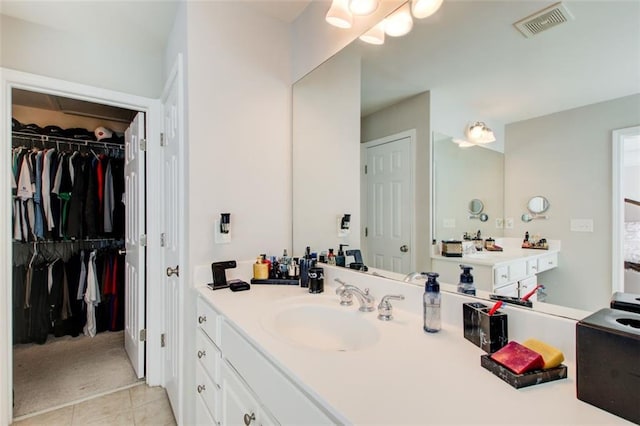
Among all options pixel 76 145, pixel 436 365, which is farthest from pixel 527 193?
pixel 76 145

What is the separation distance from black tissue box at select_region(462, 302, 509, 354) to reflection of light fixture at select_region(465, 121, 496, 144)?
550 mm

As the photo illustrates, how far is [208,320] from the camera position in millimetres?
1308

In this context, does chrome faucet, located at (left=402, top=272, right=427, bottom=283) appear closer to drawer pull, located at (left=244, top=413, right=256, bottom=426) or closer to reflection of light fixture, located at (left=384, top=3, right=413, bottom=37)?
drawer pull, located at (left=244, top=413, right=256, bottom=426)

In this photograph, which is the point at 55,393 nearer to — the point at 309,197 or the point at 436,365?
the point at 309,197

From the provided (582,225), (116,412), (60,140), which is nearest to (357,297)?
(582,225)

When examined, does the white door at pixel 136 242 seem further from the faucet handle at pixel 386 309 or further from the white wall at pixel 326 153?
the faucet handle at pixel 386 309

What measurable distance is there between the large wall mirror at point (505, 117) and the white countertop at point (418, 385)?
0.31m

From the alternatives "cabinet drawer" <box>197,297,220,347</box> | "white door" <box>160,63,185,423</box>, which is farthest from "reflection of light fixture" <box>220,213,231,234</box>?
"cabinet drawer" <box>197,297,220,347</box>

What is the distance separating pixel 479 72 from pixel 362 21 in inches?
25.8

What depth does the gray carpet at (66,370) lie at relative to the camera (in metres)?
1.96

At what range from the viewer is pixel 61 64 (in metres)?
1.86

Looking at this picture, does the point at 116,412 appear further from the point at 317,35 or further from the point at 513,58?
the point at 513,58

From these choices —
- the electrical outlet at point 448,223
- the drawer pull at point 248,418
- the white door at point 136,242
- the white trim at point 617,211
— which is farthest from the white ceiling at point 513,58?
the white door at point 136,242

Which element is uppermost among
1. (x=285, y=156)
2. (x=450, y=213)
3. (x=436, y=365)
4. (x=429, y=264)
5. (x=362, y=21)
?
(x=362, y=21)
